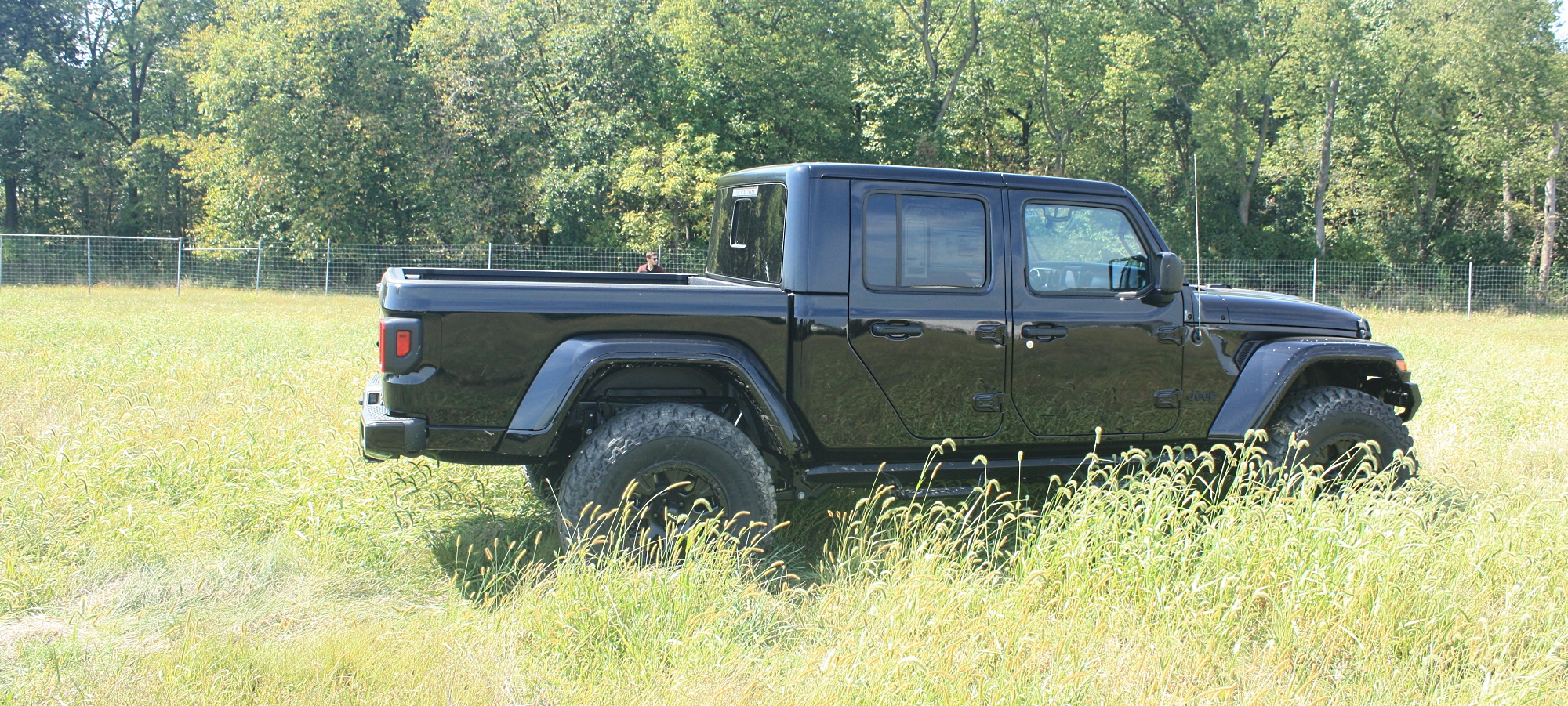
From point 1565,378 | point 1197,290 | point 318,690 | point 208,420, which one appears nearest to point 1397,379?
point 1197,290

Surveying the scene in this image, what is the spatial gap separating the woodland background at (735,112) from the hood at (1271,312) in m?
21.5

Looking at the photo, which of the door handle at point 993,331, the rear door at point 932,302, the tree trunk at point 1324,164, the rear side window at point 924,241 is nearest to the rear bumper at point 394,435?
the rear door at point 932,302

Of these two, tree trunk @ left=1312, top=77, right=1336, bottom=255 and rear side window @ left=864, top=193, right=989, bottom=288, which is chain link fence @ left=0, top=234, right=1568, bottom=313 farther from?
rear side window @ left=864, top=193, right=989, bottom=288

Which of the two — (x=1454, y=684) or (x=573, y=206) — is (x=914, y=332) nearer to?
(x=1454, y=684)

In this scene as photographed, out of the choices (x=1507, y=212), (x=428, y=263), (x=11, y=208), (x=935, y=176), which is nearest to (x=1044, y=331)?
(x=935, y=176)

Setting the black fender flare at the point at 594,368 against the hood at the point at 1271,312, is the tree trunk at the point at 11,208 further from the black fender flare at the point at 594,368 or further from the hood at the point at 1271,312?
the hood at the point at 1271,312

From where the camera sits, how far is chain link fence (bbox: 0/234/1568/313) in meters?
24.1

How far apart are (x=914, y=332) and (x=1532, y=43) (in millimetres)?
33006

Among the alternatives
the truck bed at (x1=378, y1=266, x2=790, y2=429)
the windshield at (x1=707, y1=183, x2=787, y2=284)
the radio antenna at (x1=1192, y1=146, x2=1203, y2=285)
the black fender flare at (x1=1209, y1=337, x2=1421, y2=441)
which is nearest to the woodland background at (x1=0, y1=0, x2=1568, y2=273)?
the radio antenna at (x1=1192, y1=146, x2=1203, y2=285)

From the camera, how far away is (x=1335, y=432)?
503cm

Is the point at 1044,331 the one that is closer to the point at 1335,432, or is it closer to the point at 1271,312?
the point at 1271,312

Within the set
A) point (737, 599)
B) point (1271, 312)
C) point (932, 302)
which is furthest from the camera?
point (1271, 312)

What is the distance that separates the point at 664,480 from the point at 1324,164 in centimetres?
3275

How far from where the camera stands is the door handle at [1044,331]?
4.62 m
